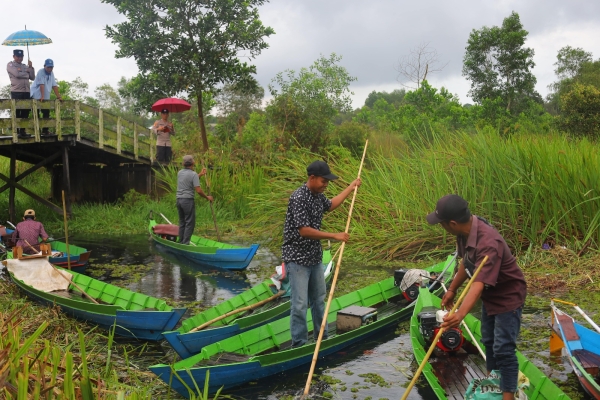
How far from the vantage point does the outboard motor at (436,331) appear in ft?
20.7

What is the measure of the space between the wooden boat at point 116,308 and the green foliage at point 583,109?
1842 cm

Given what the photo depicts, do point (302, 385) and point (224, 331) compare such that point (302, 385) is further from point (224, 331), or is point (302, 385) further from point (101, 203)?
point (101, 203)

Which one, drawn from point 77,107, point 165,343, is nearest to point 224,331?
point 165,343

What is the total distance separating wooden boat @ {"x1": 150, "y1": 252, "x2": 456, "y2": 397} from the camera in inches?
217

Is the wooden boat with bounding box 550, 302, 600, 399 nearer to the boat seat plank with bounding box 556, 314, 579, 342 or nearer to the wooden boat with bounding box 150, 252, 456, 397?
the boat seat plank with bounding box 556, 314, 579, 342

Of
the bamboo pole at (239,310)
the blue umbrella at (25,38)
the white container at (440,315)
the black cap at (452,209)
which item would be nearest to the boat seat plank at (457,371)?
the white container at (440,315)

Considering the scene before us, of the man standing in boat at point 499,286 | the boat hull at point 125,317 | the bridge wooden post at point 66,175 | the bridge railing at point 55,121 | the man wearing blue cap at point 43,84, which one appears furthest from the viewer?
the bridge wooden post at point 66,175

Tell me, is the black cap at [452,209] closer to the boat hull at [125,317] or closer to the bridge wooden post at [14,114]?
the boat hull at [125,317]

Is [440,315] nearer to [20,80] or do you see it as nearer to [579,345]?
[579,345]

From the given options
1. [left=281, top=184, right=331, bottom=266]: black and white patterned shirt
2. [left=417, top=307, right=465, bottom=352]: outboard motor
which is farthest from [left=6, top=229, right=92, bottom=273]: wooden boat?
[left=417, top=307, right=465, bottom=352]: outboard motor

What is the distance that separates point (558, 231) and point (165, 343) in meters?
6.86

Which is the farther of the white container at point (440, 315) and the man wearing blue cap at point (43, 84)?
the man wearing blue cap at point (43, 84)

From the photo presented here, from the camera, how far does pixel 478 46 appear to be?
29.9 metres

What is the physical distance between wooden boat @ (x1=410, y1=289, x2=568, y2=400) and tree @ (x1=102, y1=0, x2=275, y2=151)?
14.6 meters
